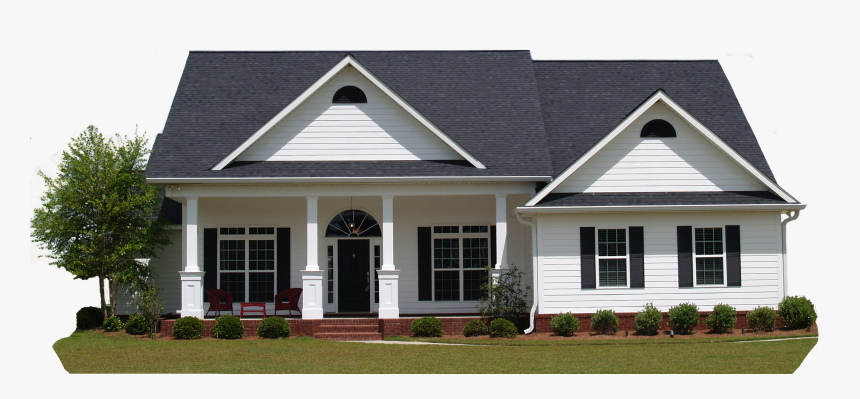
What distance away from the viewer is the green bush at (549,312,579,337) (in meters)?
19.4

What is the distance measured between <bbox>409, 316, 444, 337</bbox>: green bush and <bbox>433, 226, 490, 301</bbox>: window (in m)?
3.21

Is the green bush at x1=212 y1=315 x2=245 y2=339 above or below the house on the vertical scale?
below

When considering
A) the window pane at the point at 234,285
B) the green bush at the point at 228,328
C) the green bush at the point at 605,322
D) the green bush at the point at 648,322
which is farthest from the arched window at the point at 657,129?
the window pane at the point at 234,285

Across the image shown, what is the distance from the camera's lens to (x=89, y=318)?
2234 cm

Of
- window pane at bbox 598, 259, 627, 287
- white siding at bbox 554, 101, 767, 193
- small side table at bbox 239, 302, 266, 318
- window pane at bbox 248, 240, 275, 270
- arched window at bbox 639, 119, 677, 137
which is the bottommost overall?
small side table at bbox 239, 302, 266, 318

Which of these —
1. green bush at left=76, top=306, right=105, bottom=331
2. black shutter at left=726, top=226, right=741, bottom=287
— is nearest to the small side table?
green bush at left=76, top=306, right=105, bottom=331

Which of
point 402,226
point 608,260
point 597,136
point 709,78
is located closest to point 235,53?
point 402,226

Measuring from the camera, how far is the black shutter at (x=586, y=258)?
66.1 feet

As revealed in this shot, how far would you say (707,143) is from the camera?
20.7 metres

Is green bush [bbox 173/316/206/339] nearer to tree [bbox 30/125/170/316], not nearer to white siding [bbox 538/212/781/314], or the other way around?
tree [bbox 30/125/170/316]

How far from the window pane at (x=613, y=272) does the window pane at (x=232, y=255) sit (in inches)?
380

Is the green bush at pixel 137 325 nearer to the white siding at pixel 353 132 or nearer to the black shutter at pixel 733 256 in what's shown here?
the white siding at pixel 353 132

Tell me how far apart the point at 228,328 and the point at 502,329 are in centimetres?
648
